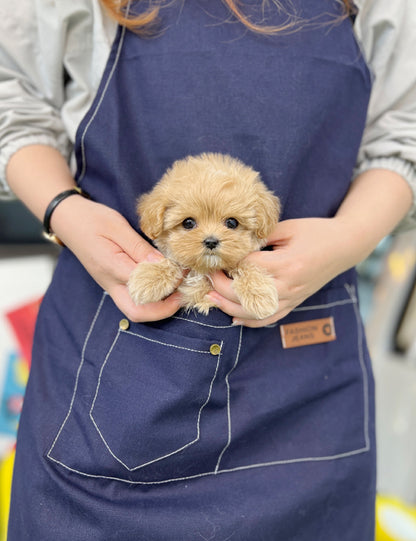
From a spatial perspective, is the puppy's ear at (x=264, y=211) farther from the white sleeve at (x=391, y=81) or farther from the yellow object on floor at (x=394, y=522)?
the yellow object on floor at (x=394, y=522)

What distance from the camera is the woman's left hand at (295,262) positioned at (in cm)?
99

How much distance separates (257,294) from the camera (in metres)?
0.93

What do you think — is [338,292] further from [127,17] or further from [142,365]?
[127,17]

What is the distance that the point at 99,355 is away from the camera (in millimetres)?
1032

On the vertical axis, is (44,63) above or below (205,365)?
above

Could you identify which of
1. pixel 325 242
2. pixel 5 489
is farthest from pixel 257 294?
pixel 5 489

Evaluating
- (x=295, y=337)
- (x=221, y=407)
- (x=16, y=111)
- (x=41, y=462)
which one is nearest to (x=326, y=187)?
(x=295, y=337)

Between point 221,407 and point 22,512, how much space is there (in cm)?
51

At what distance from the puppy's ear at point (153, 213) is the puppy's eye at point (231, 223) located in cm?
14

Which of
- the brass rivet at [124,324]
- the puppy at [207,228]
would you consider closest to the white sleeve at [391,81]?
the puppy at [207,228]

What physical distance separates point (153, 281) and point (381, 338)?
2.25 meters

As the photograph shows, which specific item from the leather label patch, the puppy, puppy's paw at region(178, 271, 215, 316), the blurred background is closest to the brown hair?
the puppy

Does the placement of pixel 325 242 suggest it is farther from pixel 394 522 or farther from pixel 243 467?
pixel 394 522

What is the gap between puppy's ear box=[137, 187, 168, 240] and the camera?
95 centimetres
